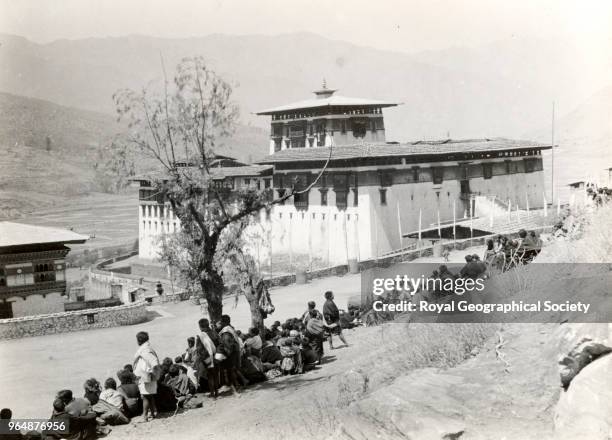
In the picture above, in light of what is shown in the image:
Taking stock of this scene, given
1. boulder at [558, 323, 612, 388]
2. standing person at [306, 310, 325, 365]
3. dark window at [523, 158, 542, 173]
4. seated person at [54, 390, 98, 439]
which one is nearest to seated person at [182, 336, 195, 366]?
standing person at [306, 310, 325, 365]

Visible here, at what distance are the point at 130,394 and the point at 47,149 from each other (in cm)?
9413

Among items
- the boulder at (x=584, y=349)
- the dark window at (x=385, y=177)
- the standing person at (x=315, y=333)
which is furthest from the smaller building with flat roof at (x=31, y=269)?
the boulder at (x=584, y=349)

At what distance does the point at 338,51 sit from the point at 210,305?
17984cm

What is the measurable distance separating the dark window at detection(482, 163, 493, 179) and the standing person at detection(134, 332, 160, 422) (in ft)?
114

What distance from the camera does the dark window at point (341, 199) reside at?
37219 mm

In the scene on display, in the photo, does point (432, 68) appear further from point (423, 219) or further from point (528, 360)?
point (528, 360)

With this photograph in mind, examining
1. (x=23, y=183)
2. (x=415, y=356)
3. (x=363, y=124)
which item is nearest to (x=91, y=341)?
(x=415, y=356)

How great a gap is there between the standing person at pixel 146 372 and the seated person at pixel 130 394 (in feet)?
0.93

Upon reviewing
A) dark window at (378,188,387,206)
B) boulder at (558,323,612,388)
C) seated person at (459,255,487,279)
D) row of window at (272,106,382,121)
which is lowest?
boulder at (558,323,612,388)

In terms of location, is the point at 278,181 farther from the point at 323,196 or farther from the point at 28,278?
the point at 28,278

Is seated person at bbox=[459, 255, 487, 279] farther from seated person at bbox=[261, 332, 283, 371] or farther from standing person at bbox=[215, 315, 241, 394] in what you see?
standing person at bbox=[215, 315, 241, 394]

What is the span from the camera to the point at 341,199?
37.4 meters

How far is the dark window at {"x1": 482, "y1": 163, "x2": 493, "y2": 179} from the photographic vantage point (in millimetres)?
42250

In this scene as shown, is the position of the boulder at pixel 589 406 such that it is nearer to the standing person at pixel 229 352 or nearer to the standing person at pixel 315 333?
the standing person at pixel 229 352
